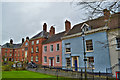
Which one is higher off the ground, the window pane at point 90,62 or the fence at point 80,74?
the window pane at point 90,62

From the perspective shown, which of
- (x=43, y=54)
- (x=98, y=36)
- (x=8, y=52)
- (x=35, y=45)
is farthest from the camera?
(x=8, y=52)

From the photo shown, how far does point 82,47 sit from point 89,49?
57.9 inches

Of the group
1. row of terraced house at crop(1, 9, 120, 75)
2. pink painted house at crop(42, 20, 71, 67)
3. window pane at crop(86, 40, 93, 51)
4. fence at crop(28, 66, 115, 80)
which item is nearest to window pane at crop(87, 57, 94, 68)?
row of terraced house at crop(1, 9, 120, 75)

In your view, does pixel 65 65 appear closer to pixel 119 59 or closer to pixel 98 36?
pixel 98 36

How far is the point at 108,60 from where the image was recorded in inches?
622

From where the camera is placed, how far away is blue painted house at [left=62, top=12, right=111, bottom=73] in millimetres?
16578

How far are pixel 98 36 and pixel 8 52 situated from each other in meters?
50.3

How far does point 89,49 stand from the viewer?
19016 millimetres

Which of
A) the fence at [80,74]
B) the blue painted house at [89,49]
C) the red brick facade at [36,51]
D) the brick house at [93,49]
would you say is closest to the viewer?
the fence at [80,74]

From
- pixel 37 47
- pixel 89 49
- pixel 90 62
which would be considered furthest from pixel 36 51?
pixel 90 62

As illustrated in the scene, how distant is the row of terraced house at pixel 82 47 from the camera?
15510mm

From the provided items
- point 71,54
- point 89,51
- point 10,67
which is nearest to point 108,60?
point 89,51

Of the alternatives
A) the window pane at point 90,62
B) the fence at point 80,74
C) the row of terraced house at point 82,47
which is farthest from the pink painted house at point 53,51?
the window pane at point 90,62

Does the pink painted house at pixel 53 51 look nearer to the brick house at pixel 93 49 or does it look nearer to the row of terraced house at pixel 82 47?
the row of terraced house at pixel 82 47
